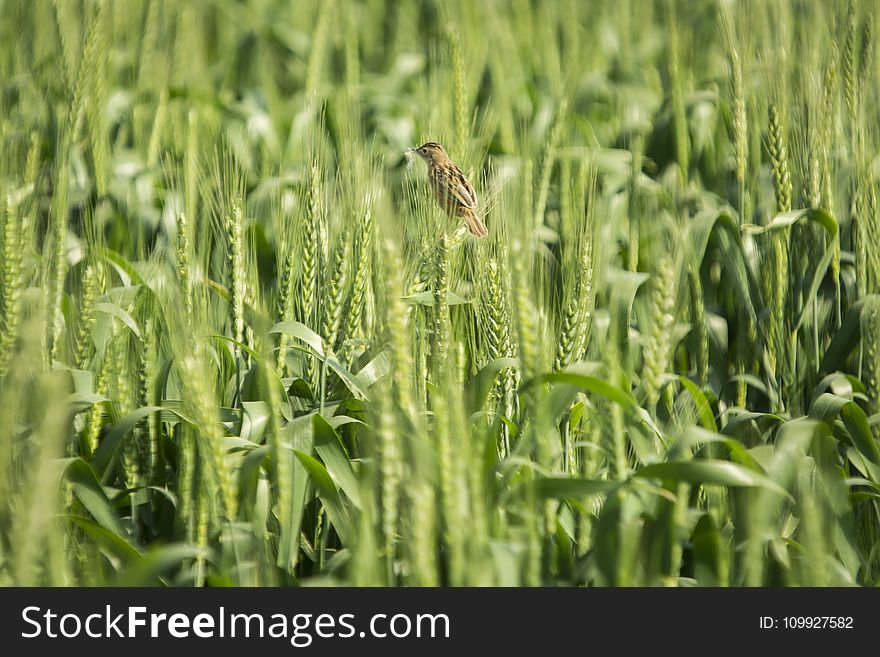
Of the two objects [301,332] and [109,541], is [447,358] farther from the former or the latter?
[109,541]

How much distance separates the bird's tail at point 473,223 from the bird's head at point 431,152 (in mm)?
304

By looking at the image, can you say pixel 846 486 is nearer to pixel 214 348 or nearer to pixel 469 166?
pixel 469 166

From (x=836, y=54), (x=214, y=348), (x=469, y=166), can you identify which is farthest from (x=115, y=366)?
(x=836, y=54)

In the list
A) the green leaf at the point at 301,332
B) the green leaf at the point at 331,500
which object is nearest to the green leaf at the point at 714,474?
the green leaf at the point at 331,500

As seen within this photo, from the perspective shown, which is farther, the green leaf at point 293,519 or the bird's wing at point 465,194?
the bird's wing at point 465,194

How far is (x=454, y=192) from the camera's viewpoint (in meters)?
2.36

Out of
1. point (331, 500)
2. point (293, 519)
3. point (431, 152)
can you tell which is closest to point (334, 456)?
point (331, 500)

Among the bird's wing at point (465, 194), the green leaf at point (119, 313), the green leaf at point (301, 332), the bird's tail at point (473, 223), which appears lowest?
the green leaf at point (301, 332)

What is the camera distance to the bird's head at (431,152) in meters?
2.56

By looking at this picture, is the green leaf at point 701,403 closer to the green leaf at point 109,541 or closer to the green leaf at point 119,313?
the green leaf at point 109,541

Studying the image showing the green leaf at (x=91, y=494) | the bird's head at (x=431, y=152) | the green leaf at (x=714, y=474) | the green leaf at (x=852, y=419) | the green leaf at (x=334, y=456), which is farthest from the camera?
the bird's head at (x=431, y=152)

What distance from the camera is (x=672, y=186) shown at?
12.3ft

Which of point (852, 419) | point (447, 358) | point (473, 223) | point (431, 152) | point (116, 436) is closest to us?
point (447, 358)

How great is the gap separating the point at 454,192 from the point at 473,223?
12cm
